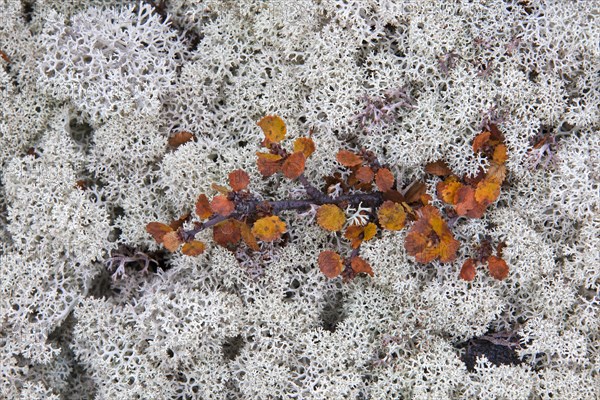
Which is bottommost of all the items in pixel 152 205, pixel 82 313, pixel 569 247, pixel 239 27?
pixel 82 313

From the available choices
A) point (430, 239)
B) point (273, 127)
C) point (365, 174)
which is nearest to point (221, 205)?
point (273, 127)

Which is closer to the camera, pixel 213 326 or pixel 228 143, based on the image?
pixel 213 326

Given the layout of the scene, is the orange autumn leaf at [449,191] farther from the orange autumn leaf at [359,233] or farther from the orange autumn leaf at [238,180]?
the orange autumn leaf at [238,180]

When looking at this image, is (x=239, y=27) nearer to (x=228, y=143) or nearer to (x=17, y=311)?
(x=228, y=143)

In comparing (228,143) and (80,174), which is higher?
(228,143)

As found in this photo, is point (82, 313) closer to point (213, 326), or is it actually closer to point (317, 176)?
point (213, 326)

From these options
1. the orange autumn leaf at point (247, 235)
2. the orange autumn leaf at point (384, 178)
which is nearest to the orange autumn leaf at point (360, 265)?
the orange autumn leaf at point (384, 178)

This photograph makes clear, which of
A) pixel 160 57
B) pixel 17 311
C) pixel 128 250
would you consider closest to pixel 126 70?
pixel 160 57
